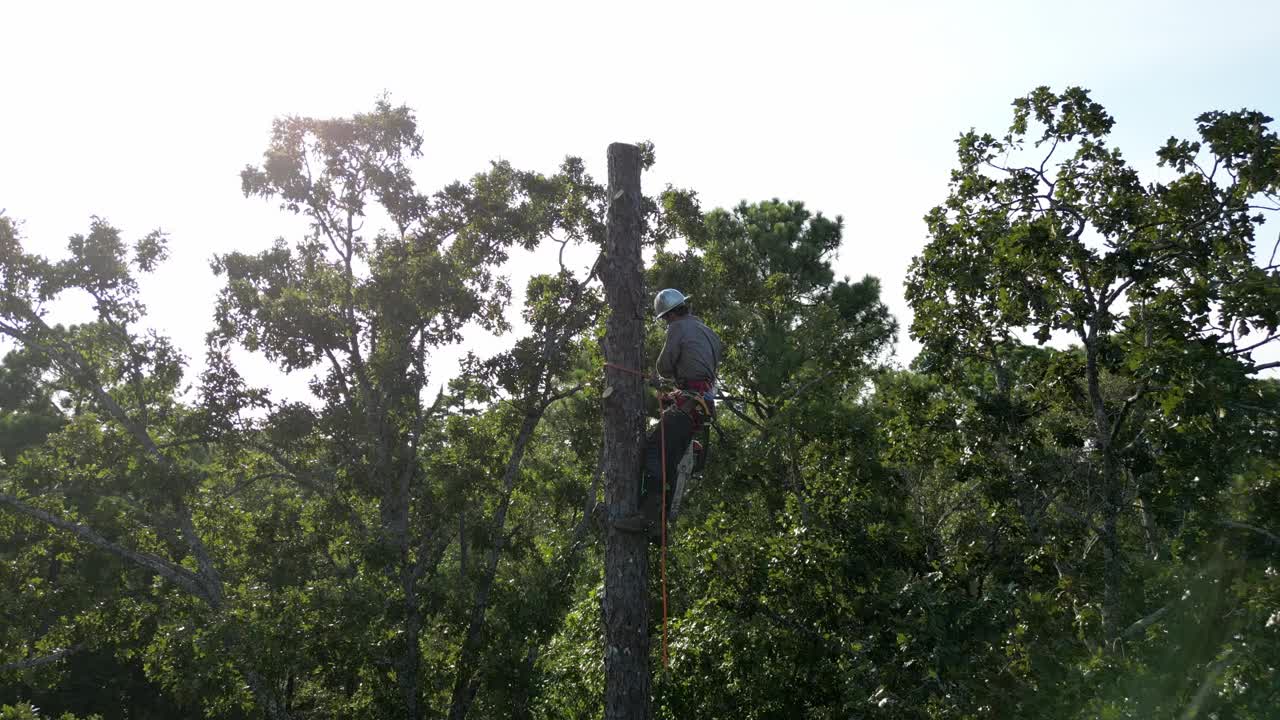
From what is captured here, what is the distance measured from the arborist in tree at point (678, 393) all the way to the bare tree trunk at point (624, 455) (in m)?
0.21

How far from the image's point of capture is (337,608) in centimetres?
1207

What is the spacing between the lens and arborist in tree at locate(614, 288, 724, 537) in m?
5.58

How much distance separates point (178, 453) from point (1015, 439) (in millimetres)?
11119

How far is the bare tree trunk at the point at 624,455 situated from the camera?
17.2ft

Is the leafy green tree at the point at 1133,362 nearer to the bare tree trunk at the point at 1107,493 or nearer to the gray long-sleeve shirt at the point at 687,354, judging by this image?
the bare tree trunk at the point at 1107,493

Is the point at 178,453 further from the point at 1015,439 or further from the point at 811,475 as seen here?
the point at 1015,439

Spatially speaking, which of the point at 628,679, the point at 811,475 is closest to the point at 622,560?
the point at 628,679

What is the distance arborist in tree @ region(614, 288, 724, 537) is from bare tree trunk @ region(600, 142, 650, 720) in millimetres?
213

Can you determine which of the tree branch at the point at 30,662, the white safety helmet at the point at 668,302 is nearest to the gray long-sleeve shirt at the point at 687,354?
the white safety helmet at the point at 668,302

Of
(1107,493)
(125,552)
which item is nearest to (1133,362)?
(1107,493)

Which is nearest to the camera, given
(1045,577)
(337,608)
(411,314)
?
(1045,577)

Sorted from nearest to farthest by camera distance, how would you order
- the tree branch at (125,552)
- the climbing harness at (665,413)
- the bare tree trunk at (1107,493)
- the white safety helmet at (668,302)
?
the climbing harness at (665,413) < the white safety helmet at (668,302) < the bare tree trunk at (1107,493) < the tree branch at (125,552)

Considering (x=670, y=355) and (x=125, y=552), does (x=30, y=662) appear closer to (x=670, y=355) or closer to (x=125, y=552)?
(x=125, y=552)

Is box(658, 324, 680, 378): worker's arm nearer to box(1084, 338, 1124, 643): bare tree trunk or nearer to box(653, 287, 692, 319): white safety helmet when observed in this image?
box(653, 287, 692, 319): white safety helmet
